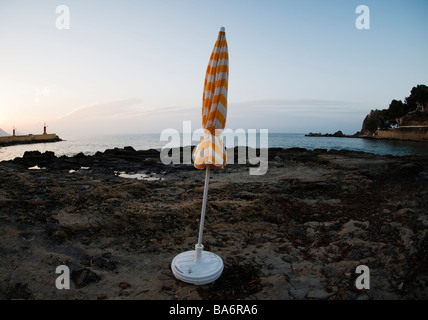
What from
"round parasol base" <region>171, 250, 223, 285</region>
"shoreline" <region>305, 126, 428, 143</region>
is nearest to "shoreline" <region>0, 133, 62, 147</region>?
"round parasol base" <region>171, 250, 223, 285</region>

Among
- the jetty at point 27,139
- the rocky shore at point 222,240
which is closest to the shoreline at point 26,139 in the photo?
the jetty at point 27,139

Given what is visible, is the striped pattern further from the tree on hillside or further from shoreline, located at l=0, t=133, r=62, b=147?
the tree on hillside

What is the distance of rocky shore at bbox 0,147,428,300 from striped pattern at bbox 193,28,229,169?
191 centimetres

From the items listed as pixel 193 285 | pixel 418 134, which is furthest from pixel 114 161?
pixel 418 134

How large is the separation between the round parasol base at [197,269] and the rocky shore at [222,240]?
12 cm

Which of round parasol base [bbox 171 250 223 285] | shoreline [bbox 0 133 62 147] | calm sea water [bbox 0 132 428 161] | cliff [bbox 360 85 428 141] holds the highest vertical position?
cliff [bbox 360 85 428 141]

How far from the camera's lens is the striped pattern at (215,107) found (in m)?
3.52

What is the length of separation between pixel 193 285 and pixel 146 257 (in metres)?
1.24

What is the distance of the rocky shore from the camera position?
3.57m

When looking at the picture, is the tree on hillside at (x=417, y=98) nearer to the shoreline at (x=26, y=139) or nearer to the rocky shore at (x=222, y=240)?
the rocky shore at (x=222, y=240)

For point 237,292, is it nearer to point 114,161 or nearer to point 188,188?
point 188,188

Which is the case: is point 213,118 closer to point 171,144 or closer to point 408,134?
point 171,144

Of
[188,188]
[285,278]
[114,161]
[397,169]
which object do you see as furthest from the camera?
[114,161]

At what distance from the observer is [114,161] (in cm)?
1834
